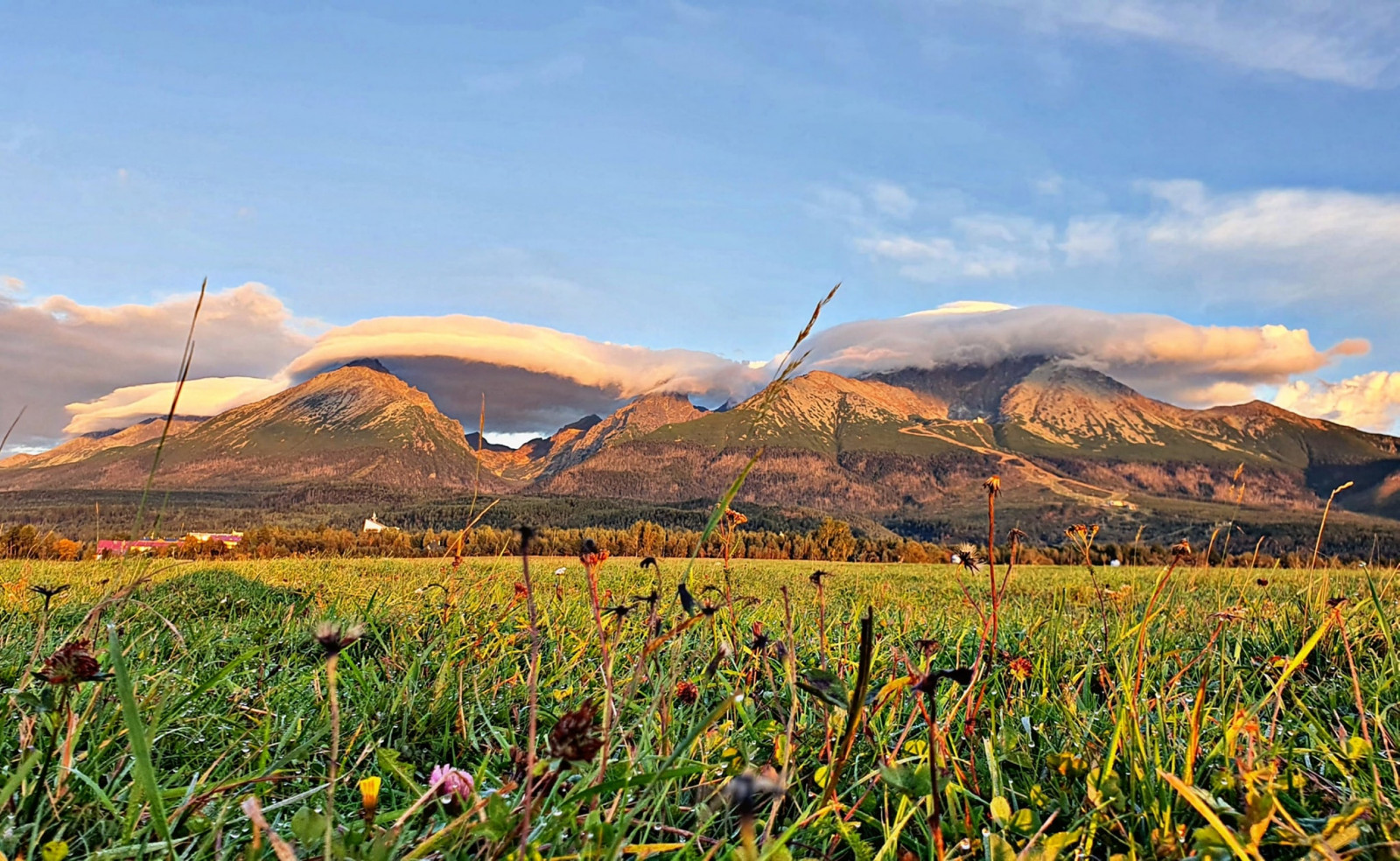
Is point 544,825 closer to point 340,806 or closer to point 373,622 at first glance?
point 340,806

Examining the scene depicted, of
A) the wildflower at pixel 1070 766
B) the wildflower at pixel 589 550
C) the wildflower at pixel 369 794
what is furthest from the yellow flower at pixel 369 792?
the wildflower at pixel 1070 766

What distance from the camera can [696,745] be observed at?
8.73ft

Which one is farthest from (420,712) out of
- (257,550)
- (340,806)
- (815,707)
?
(257,550)

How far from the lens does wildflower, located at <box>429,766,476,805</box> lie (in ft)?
6.68

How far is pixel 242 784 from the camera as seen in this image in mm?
2287

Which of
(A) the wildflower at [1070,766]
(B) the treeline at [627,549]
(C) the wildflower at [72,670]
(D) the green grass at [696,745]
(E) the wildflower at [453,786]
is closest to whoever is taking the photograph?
(C) the wildflower at [72,670]

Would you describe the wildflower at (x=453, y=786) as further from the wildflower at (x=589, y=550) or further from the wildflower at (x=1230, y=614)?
the wildflower at (x=1230, y=614)

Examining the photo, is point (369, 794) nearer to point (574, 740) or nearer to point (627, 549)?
point (574, 740)

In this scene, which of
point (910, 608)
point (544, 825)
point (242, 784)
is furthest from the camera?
point (910, 608)

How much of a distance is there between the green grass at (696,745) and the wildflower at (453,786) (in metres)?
0.05

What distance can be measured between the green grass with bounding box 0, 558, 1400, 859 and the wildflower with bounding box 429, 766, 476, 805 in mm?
47

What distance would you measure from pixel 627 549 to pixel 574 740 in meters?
20.3

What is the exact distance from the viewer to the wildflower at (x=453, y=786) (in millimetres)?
2037

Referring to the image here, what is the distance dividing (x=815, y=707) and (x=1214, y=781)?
1.39 metres
